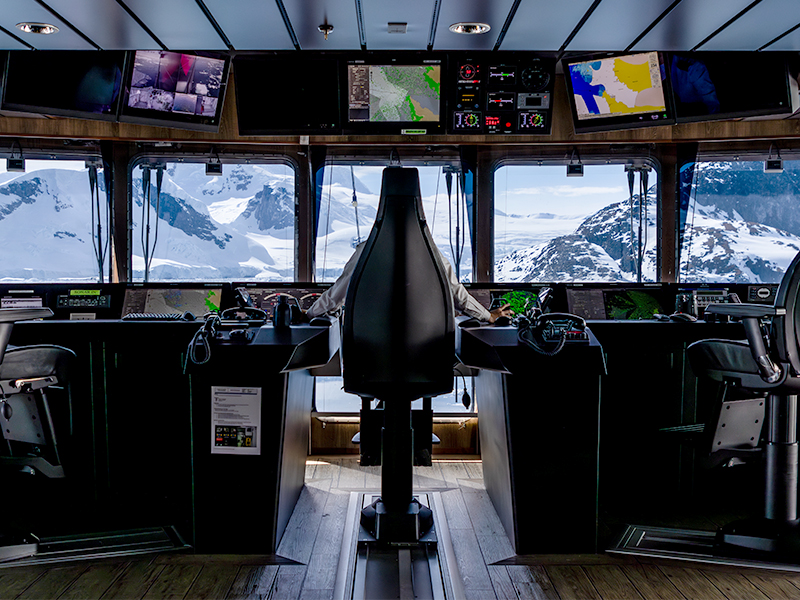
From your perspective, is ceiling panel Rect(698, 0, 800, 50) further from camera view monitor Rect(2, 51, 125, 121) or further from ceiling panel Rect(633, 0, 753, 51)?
camera view monitor Rect(2, 51, 125, 121)

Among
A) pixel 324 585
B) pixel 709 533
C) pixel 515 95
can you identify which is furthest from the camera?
pixel 515 95

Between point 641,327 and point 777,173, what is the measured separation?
2.30 m

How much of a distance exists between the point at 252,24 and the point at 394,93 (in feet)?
3.25

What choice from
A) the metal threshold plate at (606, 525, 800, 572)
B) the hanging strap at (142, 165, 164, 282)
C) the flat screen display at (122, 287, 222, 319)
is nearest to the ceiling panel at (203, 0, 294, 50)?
the hanging strap at (142, 165, 164, 282)

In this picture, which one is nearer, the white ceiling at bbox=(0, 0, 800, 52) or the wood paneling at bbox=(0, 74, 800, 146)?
the white ceiling at bbox=(0, 0, 800, 52)

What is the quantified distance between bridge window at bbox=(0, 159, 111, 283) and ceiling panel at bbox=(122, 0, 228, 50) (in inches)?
57.7

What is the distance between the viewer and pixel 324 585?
82.2 inches

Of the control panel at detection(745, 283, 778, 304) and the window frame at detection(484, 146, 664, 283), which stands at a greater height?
the window frame at detection(484, 146, 664, 283)

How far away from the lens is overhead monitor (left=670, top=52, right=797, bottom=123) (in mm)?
3256

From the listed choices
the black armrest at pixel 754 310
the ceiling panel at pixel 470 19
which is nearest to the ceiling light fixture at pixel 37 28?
the ceiling panel at pixel 470 19

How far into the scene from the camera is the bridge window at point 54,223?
13.0ft

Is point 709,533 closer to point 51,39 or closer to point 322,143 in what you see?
point 322,143

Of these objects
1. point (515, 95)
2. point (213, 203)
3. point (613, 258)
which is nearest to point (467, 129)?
point (515, 95)

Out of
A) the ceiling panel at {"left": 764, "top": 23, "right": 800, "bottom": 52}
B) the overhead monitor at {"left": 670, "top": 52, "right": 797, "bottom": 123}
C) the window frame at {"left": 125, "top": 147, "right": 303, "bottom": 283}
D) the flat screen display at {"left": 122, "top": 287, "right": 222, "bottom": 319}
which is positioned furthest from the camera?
the window frame at {"left": 125, "top": 147, "right": 303, "bottom": 283}
